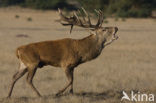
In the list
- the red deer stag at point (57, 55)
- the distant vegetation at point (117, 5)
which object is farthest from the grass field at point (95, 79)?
the distant vegetation at point (117, 5)

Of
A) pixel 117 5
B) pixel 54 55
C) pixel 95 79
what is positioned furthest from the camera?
pixel 117 5

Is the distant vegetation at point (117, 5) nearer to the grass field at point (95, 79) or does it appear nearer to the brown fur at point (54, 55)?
the grass field at point (95, 79)

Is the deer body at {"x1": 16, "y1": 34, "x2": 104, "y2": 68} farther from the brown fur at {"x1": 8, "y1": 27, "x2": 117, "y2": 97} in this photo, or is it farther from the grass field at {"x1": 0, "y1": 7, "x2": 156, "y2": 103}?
the grass field at {"x1": 0, "y1": 7, "x2": 156, "y2": 103}

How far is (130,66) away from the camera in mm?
16938

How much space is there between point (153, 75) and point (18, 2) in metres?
71.2

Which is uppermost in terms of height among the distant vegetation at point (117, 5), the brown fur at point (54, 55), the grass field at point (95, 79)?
the brown fur at point (54, 55)

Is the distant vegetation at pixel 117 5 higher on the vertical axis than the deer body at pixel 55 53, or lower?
lower

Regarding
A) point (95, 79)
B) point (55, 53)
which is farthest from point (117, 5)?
point (55, 53)

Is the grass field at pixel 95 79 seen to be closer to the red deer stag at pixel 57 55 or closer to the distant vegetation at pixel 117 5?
the red deer stag at pixel 57 55

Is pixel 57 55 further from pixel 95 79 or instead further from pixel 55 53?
pixel 95 79

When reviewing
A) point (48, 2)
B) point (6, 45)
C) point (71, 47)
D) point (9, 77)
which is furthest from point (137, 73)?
point (48, 2)

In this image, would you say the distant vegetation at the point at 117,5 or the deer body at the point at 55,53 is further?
the distant vegetation at the point at 117,5

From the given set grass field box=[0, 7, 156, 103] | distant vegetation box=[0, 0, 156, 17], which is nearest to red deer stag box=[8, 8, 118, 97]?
grass field box=[0, 7, 156, 103]

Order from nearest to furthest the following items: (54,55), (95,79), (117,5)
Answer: (54,55)
(95,79)
(117,5)
